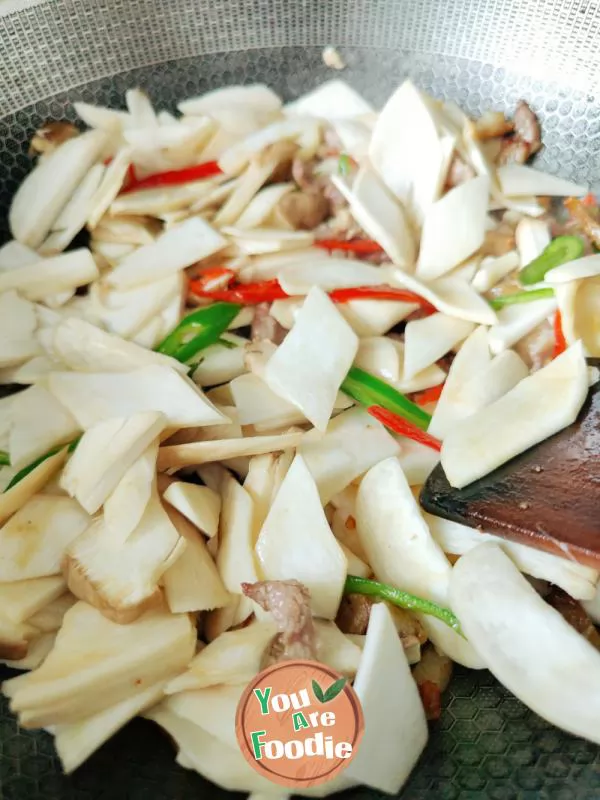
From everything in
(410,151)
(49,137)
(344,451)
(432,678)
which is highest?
(49,137)

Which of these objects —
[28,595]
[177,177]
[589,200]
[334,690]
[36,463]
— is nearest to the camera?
[334,690]

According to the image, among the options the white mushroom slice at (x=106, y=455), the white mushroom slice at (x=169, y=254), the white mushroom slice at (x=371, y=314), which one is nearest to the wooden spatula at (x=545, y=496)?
the white mushroom slice at (x=371, y=314)

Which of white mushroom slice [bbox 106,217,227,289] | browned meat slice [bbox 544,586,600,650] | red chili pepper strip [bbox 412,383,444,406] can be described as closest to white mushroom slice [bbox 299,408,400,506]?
red chili pepper strip [bbox 412,383,444,406]

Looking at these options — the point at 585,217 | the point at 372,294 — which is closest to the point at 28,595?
the point at 372,294

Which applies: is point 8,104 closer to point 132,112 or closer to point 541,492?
point 132,112

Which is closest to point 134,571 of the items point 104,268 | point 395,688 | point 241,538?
point 241,538

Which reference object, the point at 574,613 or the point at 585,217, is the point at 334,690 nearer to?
the point at 574,613

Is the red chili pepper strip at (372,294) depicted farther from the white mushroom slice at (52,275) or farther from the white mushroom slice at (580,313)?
the white mushroom slice at (52,275)
